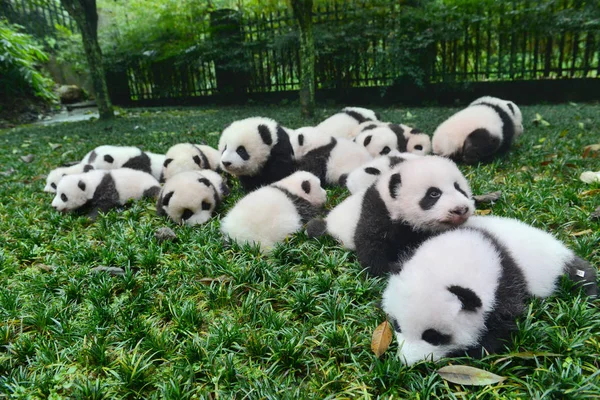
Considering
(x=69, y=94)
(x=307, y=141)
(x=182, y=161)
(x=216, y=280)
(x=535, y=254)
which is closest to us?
(x=535, y=254)

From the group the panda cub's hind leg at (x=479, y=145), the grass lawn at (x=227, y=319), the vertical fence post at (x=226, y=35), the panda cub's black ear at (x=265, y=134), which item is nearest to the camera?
the grass lawn at (x=227, y=319)

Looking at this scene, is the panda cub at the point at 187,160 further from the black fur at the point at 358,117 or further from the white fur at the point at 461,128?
the white fur at the point at 461,128

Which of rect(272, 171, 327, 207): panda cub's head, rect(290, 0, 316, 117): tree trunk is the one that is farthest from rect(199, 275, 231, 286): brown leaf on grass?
rect(290, 0, 316, 117): tree trunk

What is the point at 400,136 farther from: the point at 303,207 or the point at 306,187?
the point at 303,207

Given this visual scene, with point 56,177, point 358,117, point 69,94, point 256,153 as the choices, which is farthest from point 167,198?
point 69,94

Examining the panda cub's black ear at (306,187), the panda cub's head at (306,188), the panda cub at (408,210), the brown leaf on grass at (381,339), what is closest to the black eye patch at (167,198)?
the panda cub's head at (306,188)

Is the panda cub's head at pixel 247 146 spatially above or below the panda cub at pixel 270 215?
A: above

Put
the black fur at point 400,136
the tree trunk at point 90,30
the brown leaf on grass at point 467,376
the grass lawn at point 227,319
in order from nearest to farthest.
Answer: the brown leaf on grass at point 467,376, the grass lawn at point 227,319, the black fur at point 400,136, the tree trunk at point 90,30

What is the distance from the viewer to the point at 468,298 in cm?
197

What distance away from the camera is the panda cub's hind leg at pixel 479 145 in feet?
18.1

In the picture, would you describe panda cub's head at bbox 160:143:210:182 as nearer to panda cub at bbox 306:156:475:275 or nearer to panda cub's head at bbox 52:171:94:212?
panda cub's head at bbox 52:171:94:212

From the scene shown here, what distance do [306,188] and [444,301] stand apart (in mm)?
2361

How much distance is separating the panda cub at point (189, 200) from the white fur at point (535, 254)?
2.78m

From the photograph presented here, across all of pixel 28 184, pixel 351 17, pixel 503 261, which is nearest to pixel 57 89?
pixel 351 17
